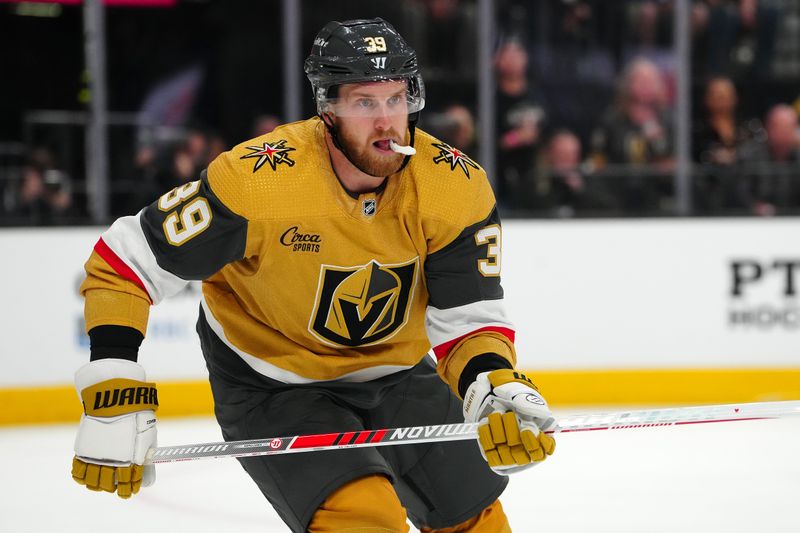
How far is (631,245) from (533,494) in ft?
5.47

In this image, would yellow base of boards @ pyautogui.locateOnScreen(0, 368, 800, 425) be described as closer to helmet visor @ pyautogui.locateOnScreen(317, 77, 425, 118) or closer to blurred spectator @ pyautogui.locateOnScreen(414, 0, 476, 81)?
blurred spectator @ pyautogui.locateOnScreen(414, 0, 476, 81)

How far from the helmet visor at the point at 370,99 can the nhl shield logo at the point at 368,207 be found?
167mm

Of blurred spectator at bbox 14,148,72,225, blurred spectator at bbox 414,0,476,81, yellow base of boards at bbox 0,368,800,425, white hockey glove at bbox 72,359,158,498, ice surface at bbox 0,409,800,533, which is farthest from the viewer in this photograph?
blurred spectator at bbox 414,0,476,81

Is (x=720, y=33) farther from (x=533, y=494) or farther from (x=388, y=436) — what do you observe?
(x=388, y=436)

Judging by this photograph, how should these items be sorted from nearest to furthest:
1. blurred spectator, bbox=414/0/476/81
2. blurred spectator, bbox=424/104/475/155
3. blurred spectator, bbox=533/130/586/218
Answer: blurred spectator, bbox=533/130/586/218 → blurred spectator, bbox=424/104/475/155 → blurred spectator, bbox=414/0/476/81

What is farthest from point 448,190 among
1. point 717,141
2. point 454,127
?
point 717,141

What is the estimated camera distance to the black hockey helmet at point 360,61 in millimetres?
2172

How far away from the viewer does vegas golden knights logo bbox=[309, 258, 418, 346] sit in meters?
2.21

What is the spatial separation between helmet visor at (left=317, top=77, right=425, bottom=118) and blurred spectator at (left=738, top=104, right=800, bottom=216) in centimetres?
347

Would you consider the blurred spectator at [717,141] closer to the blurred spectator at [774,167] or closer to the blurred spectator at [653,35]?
the blurred spectator at [774,167]

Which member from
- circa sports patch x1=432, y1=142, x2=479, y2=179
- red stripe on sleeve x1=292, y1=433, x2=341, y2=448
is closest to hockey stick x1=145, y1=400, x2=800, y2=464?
red stripe on sleeve x1=292, y1=433, x2=341, y2=448

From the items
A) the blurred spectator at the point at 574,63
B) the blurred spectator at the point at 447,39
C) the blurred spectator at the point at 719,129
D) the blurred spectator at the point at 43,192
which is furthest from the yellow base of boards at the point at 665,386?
the blurred spectator at the point at 43,192

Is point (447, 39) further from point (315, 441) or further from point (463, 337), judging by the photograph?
point (315, 441)

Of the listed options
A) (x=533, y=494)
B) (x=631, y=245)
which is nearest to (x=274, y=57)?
(x=631, y=245)
